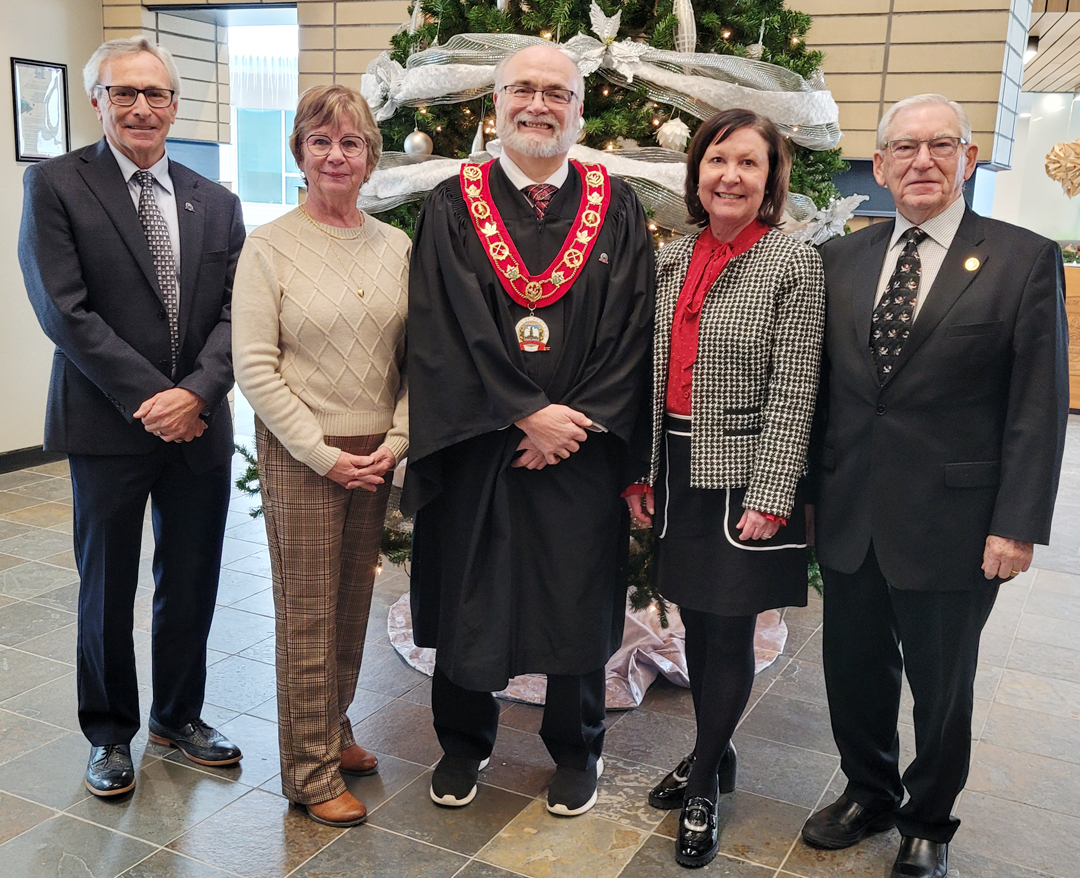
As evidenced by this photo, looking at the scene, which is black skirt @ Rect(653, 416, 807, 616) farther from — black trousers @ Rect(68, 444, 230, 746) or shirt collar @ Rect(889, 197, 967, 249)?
black trousers @ Rect(68, 444, 230, 746)

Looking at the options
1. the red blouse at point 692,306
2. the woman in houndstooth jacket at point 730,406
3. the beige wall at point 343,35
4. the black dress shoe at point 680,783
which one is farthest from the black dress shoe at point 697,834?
the beige wall at point 343,35

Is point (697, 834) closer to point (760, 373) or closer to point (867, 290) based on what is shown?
point (760, 373)

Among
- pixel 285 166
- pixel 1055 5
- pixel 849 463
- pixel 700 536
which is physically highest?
pixel 1055 5

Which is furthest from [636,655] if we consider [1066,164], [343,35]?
[1066,164]

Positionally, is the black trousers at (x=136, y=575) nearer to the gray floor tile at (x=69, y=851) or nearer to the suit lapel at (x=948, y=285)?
the gray floor tile at (x=69, y=851)

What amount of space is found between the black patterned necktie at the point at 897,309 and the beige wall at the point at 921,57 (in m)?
2.48

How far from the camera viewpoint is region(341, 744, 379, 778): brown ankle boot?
8.05ft

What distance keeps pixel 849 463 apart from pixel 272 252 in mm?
1238

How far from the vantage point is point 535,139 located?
6.81 ft

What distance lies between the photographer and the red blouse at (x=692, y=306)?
2037 millimetres

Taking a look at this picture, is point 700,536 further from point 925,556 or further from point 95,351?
point 95,351

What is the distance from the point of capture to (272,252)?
2.06 metres

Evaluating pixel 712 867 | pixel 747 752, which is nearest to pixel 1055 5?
pixel 747 752

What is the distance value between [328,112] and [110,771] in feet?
5.14
